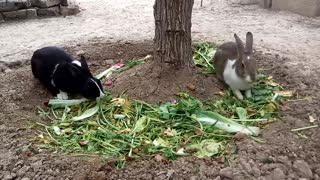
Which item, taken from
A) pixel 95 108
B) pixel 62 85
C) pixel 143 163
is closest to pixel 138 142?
pixel 143 163

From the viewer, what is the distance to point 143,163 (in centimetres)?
274

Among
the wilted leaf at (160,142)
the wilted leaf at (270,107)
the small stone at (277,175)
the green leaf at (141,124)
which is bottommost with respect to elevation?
the small stone at (277,175)

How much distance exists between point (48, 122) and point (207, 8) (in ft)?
15.0

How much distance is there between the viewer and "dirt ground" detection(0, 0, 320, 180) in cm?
268

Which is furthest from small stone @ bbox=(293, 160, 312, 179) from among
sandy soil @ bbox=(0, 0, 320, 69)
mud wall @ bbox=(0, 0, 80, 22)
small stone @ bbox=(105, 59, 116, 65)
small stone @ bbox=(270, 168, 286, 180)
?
mud wall @ bbox=(0, 0, 80, 22)

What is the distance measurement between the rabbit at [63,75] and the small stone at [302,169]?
5.33 feet

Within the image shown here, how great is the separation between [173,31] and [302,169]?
154cm

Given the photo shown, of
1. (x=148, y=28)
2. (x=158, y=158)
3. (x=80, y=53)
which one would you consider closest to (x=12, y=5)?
(x=148, y=28)

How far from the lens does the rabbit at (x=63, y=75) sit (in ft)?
11.8

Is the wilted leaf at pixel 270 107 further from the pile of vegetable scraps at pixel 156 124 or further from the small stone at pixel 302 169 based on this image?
the small stone at pixel 302 169

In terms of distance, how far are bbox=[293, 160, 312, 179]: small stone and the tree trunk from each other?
137cm

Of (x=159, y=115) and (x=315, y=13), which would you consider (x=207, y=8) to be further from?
(x=159, y=115)

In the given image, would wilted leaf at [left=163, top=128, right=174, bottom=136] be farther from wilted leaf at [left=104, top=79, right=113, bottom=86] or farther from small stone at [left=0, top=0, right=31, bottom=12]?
small stone at [left=0, top=0, right=31, bottom=12]

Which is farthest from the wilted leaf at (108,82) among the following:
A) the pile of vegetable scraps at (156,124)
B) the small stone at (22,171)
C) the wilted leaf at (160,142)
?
the small stone at (22,171)
